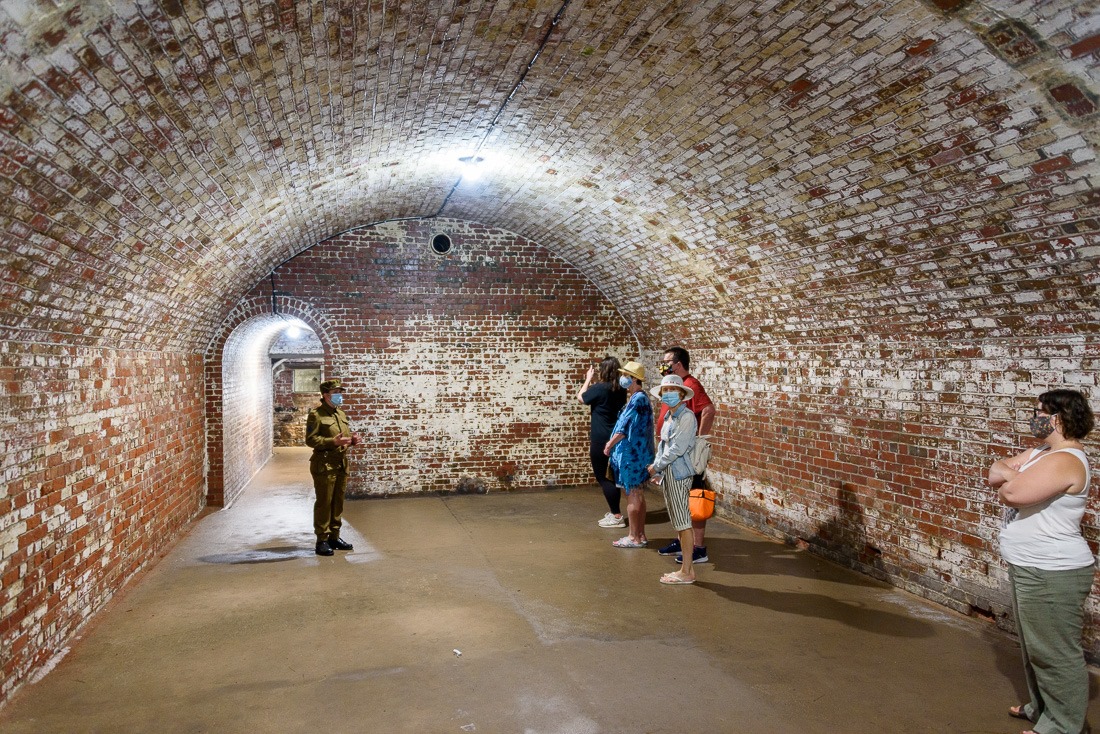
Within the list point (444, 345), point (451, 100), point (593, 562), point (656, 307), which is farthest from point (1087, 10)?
point (444, 345)

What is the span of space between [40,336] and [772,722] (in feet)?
14.8

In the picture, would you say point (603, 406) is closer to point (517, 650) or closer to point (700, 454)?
point (700, 454)

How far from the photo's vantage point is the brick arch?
906 centimetres

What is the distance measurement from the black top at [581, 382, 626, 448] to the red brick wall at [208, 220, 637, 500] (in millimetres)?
2598

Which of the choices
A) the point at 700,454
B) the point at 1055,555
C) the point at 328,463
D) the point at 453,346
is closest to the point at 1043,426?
the point at 1055,555

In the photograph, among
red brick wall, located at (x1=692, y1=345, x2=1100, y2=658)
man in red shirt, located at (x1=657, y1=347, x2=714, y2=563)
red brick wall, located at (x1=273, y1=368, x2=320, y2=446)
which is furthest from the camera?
red brick wall, located at (x1=273, y1=368, x2=320, y2=446)

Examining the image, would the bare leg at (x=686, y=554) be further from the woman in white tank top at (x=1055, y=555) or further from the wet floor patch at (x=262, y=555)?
the wet floor patch at (x=262, y=555)

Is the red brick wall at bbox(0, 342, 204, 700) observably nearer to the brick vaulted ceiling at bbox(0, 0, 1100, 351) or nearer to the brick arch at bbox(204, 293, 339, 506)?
the brick vaulted ceiling at bbox(0, 0, 1100, 351)

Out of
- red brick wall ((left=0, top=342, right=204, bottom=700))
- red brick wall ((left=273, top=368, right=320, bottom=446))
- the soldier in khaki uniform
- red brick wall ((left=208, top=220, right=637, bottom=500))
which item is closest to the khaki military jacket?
the soldier in khaki uniform

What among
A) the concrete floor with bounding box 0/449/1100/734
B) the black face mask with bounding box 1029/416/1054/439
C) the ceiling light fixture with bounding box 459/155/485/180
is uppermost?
the ceiling light fixture with bounding box 459/155/485/180

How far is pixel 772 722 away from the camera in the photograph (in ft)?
11.8

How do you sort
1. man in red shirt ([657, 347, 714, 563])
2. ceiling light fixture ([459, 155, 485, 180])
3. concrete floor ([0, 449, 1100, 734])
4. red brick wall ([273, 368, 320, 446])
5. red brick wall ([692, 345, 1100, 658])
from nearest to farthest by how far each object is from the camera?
concrete floor ([0, 449, 1100, 734]), red brick wall ([692, 345, 1100, 658]), man in red shirt ([657, 347, 714, 563]), ceiling light fixture ([459, 155, 485, 180]), red brick wall ([273, 368, 320, 446])

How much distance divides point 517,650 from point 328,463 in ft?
10.1

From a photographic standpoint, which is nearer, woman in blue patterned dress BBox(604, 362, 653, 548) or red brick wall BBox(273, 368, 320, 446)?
woman in blue patterned dress BBox(604, 362, 653, 548)
